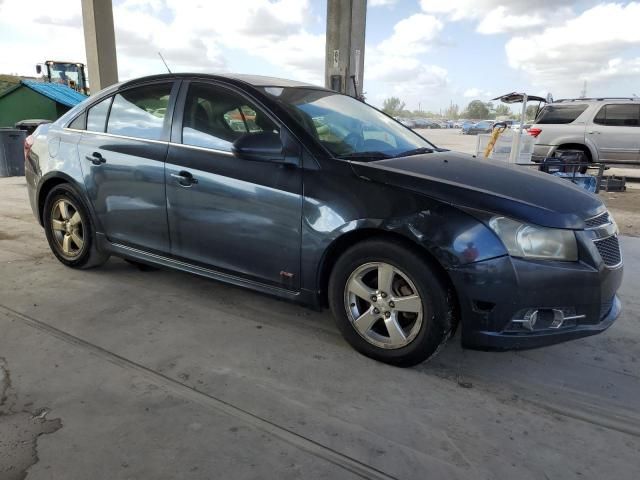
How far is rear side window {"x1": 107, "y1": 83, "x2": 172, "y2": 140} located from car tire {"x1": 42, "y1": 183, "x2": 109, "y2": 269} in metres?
0.74

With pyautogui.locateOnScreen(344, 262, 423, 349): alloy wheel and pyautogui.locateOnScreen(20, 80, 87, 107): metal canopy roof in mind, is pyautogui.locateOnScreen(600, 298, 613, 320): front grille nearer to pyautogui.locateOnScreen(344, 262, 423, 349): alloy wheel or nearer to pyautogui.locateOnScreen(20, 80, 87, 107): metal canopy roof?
pyautogui.locateOnScreen(344, 262, 423, 349): alloy wheel

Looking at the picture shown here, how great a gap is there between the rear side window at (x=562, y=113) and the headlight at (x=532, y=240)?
418 inches

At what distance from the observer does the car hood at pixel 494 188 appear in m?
2.67

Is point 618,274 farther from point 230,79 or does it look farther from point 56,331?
point 56,331

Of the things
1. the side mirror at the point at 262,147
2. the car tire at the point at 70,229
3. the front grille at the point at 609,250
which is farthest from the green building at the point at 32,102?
the front grille at the point at 609,250

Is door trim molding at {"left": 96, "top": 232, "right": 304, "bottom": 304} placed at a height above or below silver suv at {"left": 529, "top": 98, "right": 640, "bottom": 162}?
below

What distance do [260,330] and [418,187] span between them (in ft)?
4.82

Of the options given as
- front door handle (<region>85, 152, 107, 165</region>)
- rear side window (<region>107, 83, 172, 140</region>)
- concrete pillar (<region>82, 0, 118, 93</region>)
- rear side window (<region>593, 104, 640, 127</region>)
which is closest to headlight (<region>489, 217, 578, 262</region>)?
rear side window (<region>107, 83, 172, 140</region>)

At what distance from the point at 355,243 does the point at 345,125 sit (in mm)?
1005

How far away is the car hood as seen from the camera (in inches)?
105

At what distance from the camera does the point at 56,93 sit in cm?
1589

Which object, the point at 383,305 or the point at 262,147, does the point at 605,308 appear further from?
the point at 262,147

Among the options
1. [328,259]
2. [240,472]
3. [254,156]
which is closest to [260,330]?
[328,259]

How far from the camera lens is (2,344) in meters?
3.22
